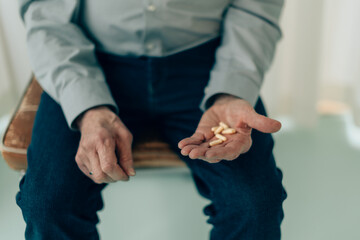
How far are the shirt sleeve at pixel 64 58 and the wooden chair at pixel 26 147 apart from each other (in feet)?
0.56

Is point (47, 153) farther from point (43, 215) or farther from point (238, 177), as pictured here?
point (238, 177)

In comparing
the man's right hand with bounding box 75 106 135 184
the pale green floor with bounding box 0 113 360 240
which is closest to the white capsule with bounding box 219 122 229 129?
the man's right hand with bounding box 75 106 135 184

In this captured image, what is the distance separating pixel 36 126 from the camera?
822 millimetres

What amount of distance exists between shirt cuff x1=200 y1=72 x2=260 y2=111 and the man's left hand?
23 mm

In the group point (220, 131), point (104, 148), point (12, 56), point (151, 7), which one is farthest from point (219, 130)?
point (12, 56)

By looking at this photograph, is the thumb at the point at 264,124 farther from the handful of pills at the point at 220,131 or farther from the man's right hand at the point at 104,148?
the man's right hand at the point at 104,148

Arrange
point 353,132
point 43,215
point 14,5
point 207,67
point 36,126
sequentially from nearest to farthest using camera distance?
point 43,215, point 36,126, point 207,67, point 14,5, point 353,132

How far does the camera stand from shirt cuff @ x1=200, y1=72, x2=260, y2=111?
2.67 ft

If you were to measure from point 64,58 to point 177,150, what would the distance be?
1.03 ft

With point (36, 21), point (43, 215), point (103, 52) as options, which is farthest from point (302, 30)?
point (43, 215)

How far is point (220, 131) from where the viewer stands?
72 centimetres

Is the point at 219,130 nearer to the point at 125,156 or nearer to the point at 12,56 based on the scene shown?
the point at 125,156

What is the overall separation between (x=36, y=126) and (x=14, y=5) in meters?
0.69

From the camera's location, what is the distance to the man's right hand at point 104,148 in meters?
0.68
